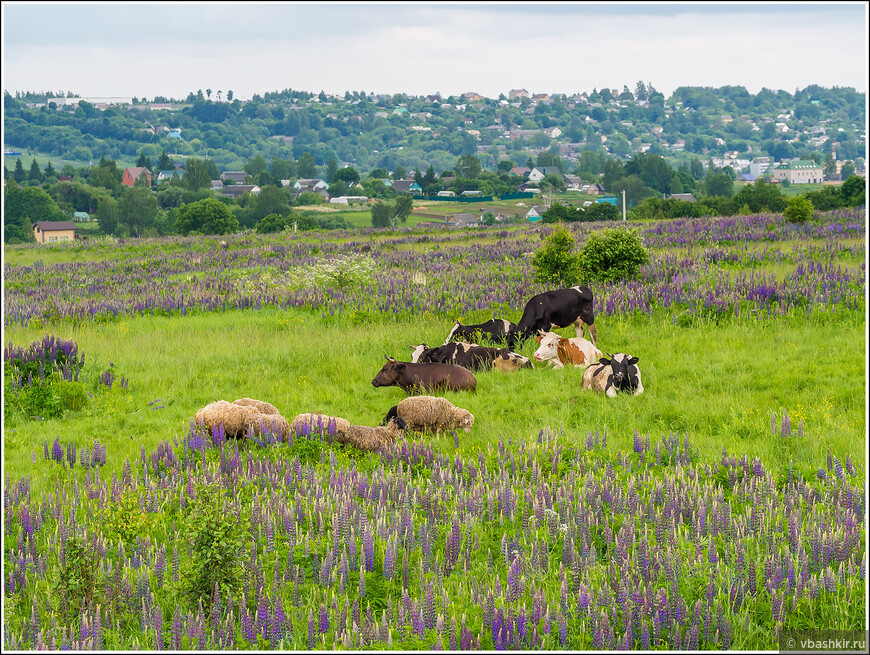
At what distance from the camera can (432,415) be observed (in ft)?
34.0

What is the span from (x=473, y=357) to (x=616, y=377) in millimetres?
3108

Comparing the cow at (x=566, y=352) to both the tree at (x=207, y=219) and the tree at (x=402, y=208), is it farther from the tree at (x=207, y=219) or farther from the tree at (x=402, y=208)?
the tree at (x=402, y=208)

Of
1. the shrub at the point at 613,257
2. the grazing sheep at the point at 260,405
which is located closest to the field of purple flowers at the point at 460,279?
the shrub at the point at 613,257

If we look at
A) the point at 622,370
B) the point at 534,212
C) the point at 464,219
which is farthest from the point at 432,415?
the point at 534,212

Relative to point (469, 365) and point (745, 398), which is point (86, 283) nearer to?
point (469, 365)

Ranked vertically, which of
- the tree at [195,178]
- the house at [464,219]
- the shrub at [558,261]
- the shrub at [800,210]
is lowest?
the house at [464,219]

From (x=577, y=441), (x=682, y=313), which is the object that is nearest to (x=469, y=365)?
(x=577, y=441)

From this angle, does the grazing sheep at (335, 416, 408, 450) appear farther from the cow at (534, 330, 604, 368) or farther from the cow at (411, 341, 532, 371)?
the cow at (534, 330, 604, 368)

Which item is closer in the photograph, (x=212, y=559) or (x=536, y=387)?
(x=212, y=559)

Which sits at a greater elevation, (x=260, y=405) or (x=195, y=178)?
(x=195, y=178)

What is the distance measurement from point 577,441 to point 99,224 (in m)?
145

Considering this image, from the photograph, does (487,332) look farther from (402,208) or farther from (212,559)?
(402,208)

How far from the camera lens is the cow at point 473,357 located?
45.4 ft

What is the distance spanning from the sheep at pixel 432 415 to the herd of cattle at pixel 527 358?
1.90 meters
